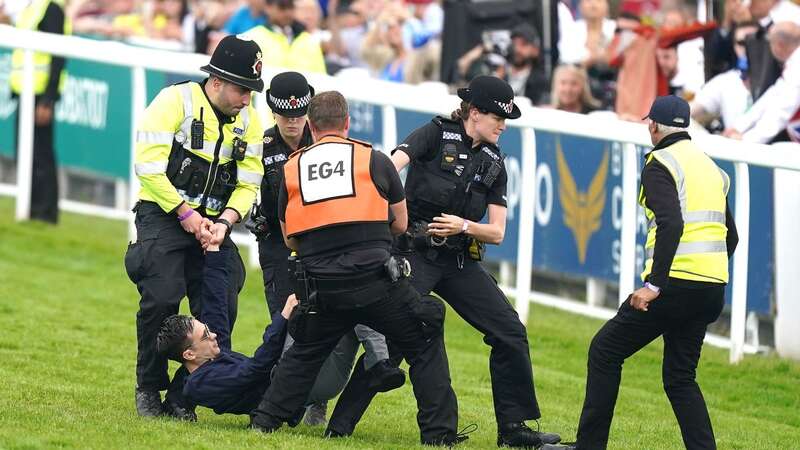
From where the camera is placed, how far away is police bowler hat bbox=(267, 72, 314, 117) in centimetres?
850

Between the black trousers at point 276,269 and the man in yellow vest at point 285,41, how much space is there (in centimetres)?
473

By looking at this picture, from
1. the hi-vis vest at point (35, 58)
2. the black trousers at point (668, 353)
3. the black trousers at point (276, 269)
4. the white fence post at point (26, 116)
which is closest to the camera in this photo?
the black trousers at point (668, 353)

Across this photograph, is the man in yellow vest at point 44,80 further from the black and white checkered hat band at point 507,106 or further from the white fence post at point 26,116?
the black and white checkered hat band at point 507,106

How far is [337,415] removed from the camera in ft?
27.7

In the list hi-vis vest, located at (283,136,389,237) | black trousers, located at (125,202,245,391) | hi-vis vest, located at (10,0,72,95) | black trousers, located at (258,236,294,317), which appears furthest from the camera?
hi-vis vest, located at (10,0,72,95)

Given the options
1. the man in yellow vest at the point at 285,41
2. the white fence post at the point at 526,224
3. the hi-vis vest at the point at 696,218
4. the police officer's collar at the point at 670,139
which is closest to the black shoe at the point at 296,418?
the hi-vis vest at the point at 696,218

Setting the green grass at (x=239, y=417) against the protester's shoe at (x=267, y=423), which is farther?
the protester's shoe at (x=267, y=423)

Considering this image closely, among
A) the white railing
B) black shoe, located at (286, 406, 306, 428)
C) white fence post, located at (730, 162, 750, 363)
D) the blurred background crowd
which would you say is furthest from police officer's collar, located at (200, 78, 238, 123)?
the blurred background crowd

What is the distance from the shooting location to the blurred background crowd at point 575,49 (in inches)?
496

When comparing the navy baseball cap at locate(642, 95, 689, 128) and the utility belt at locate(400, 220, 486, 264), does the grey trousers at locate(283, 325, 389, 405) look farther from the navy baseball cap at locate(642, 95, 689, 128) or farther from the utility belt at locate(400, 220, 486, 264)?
the navy baseball cap at locate(642, 95, 689, 128)

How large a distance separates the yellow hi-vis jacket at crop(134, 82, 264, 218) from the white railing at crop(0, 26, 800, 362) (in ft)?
11.0

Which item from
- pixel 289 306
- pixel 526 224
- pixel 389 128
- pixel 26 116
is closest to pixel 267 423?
pixel 289 306

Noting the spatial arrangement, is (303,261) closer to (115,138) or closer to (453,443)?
(453,443)

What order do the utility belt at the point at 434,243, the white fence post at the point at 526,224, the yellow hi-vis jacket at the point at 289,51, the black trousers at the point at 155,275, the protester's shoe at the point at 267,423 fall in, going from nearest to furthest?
the protester's shoe at the point at 267,423, the utility belt at the point at 434,243, the black trousers at the point at 155,275, the white fence post at the point at 526,224, the yellow hi-vis jacket at the point at 289,51
